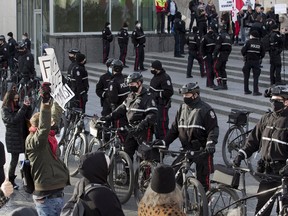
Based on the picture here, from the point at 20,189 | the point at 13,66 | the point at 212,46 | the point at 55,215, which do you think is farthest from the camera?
the point at 13,66

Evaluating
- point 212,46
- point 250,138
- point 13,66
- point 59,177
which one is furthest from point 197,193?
point 13,66

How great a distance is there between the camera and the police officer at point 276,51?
1986 centimetres

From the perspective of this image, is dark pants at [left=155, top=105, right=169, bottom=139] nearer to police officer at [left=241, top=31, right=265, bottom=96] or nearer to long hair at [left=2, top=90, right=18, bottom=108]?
long hair at [left=2, top=90, right=18, bottom=108]

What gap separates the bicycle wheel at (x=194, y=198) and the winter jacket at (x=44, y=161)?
1.51 meters

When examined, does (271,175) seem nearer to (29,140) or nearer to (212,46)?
(29,140)

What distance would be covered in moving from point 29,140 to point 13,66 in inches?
636

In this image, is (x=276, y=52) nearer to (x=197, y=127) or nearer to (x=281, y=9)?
(x=281, y=9)

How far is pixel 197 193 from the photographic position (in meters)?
9.26

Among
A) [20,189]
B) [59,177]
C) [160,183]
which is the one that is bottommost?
[20,189]

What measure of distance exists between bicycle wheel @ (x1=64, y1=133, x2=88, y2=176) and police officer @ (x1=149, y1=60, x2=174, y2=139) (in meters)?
2.13

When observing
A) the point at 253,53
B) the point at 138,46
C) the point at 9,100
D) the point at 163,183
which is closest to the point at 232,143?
the point at 9,100

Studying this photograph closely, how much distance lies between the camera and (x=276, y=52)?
19891 millimetres

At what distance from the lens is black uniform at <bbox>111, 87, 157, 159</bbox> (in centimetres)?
1141

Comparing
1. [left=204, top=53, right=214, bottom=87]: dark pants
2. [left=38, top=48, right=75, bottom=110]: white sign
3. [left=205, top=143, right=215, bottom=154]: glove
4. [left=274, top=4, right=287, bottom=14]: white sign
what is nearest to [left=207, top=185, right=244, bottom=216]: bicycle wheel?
[left=205, top=143, right=215, bottom=154]: glove
